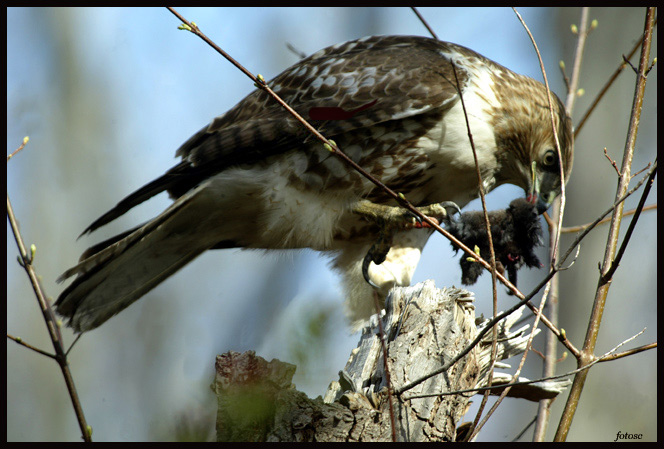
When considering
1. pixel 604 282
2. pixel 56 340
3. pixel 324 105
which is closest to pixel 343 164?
pixel 324 105

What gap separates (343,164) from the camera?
10.8 feet

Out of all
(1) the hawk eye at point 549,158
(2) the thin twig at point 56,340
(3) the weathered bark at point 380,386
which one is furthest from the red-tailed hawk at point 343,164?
(2) the thin twig at point 56,340

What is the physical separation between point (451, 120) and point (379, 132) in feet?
1.18

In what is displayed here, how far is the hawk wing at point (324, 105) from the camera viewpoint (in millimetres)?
3281

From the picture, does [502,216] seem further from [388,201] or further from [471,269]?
[388,201]

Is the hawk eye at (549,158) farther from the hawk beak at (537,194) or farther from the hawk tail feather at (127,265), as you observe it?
the hawk tail feather at (127,265)

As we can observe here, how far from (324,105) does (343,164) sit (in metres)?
0.34

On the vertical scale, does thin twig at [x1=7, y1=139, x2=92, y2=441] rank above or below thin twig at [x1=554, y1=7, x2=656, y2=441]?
below

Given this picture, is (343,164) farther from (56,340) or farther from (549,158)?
(56,340)

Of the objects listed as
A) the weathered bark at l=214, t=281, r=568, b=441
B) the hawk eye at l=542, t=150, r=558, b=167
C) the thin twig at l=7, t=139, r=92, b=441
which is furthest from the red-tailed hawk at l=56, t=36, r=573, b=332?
the thin twig at l=7, t=139, r=92, b=441

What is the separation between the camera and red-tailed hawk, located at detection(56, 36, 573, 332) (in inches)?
131

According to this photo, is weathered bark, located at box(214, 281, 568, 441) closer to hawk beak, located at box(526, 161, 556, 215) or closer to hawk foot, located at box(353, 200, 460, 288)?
hawk foot, located at box(353, 200, 460, 288)

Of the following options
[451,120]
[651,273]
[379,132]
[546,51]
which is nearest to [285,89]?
[379,132]

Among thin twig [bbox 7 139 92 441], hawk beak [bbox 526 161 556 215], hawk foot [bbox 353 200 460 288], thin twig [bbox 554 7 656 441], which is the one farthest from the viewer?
hawk beak [bbox 526 161 556 215]
